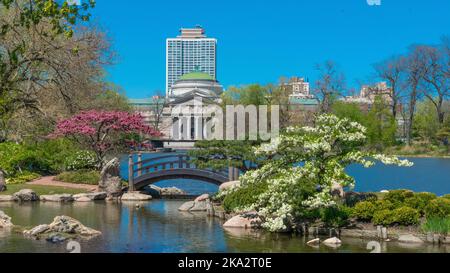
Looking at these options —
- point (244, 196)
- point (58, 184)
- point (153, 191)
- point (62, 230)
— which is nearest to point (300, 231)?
point (244, 196)

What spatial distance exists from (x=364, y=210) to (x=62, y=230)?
8.34 metres

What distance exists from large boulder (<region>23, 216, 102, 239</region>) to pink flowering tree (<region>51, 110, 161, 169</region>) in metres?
14.1

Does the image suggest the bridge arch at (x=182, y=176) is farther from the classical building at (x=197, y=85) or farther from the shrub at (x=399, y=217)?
the classical building at (x=197, y=85)

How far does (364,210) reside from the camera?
16.8 m

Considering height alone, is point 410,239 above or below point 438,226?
below

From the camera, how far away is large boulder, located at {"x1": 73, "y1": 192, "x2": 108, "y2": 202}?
25.6m

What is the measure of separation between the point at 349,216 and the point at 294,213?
5.14 ft

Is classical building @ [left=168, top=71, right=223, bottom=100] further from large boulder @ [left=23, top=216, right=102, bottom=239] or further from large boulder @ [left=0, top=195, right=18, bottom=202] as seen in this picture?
large boulder @ [left=23, top=216, right=102, bottom=239]

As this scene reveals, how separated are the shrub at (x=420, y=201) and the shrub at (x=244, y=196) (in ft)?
14.4

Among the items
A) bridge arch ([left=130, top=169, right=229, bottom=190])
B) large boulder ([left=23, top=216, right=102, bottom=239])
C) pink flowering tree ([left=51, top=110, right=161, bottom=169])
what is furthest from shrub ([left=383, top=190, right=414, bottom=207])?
pink flowering tree ([left=51, top=110, right=161, bottom=169])

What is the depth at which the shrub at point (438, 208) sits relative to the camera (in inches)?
630

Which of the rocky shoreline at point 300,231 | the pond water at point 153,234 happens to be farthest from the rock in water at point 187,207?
the rocky shoreline at point 300,231

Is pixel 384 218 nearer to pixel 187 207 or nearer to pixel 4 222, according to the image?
pixel 187 207

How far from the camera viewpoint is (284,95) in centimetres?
6419
